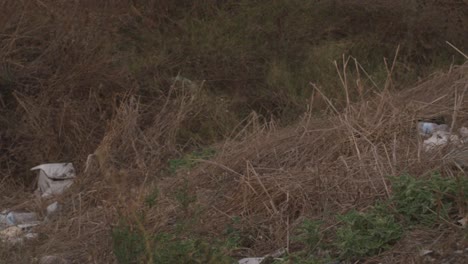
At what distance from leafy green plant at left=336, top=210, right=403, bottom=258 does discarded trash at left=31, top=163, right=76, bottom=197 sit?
290 cm

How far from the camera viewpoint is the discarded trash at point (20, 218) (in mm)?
5414

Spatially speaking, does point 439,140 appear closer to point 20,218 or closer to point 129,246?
point 129,246

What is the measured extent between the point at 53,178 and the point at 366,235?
3.17 metres

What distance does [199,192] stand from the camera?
4.77 meters

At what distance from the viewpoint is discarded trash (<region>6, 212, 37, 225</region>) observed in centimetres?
541

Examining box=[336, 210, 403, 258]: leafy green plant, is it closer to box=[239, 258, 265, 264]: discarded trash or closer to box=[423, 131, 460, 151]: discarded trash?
box=[239, 258, 265, 264]: discarded trash

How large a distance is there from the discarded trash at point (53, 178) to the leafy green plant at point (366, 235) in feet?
9.51

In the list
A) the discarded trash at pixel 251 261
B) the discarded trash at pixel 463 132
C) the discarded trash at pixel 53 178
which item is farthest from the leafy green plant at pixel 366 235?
the discarded trash at pixel 53 178

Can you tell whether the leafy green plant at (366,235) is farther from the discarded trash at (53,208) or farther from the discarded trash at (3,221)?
the discarded trash at (3,221)

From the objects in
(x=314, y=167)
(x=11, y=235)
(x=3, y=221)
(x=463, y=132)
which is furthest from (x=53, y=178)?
(x=463, y=132)

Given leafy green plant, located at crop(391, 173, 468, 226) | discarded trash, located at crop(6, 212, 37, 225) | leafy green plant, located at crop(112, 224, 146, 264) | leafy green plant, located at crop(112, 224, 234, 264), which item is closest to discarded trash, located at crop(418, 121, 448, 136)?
leafy green plant, located at crop(391, 173, 468, 226)

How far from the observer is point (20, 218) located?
5.51 metres

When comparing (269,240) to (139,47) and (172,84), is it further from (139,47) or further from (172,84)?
(139,47)

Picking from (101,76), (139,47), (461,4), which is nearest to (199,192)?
(101,76)
